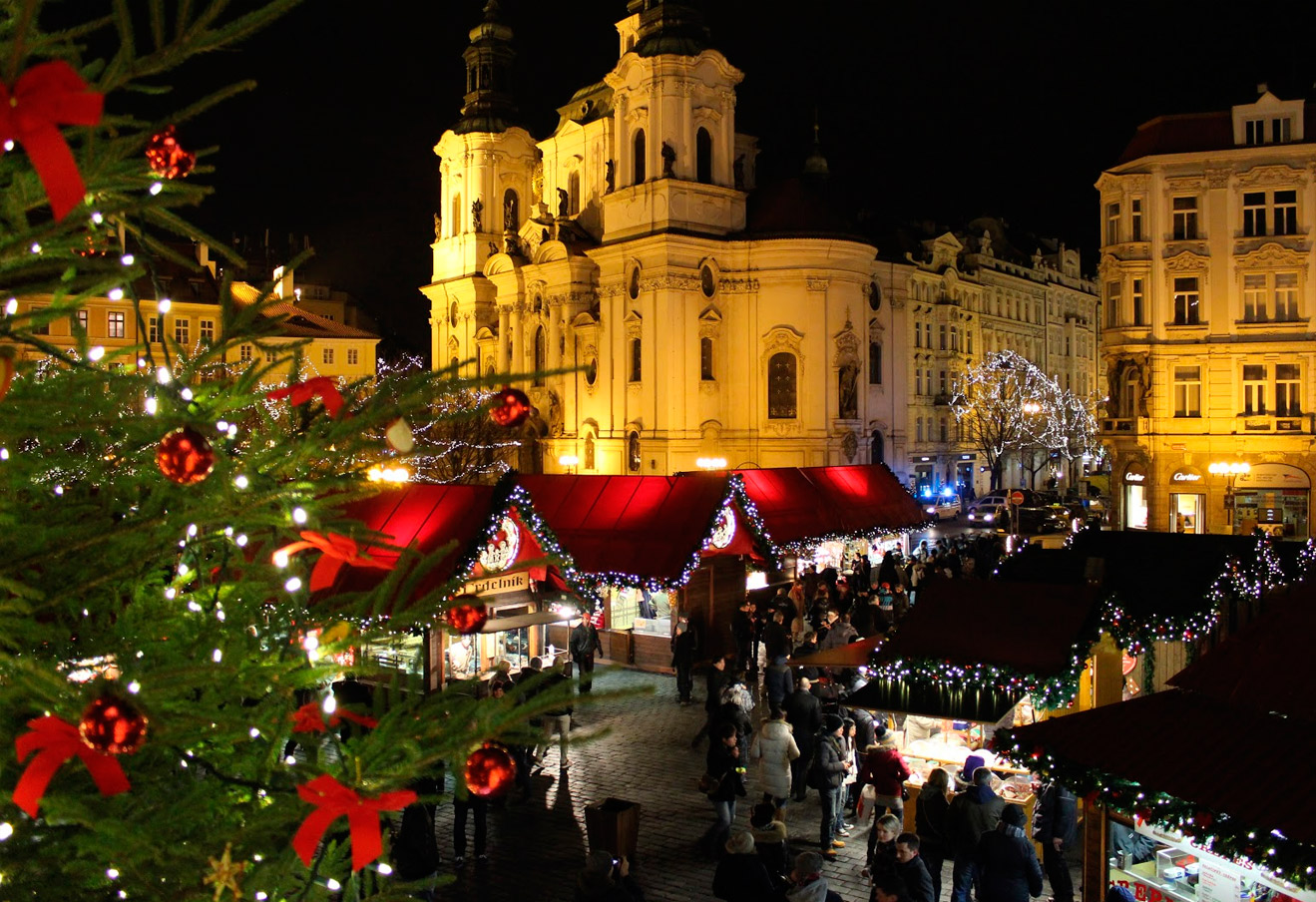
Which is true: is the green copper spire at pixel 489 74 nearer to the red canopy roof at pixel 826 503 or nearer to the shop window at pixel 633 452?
the shop window at pixel 633 452

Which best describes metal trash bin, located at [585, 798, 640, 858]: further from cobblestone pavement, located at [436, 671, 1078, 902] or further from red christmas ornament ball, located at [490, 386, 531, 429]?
red christmas ornament ball, located at [490, 386, 531, 429]

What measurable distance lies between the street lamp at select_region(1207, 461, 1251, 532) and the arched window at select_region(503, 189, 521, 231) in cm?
3674

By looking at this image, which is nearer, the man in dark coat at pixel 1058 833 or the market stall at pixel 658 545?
the man in dark coat at pixel 1058 833

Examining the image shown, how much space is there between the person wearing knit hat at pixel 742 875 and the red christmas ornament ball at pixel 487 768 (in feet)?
17.8

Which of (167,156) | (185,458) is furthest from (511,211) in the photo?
(185,458)

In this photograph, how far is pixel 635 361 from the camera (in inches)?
1828

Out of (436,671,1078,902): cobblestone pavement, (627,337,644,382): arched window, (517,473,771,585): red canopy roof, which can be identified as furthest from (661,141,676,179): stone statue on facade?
(436,671,1078,902): cobblestone pavement

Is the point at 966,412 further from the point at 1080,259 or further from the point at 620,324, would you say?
the point at 1080,259

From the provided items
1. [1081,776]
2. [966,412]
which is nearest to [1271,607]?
[1081,776]

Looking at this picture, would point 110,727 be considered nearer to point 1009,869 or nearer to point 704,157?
point 1009,869

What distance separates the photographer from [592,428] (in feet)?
158

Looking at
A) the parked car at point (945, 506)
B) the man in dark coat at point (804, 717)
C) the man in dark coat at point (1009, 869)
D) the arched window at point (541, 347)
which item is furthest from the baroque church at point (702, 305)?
the man in dark coat at point (1009, 869)

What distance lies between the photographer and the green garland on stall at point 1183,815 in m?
5.90

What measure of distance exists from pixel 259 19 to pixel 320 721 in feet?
6.80
